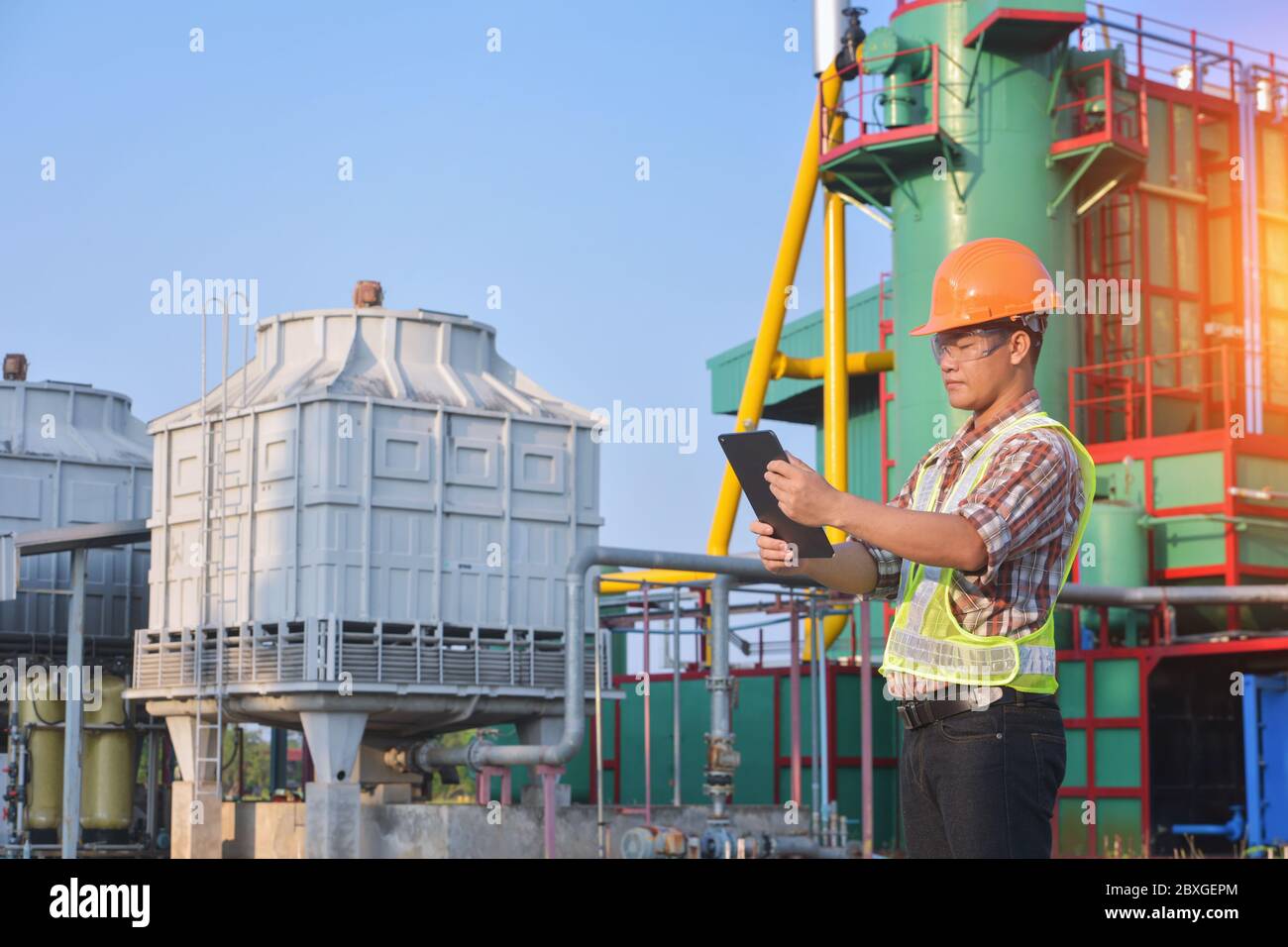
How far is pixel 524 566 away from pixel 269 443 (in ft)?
12.6

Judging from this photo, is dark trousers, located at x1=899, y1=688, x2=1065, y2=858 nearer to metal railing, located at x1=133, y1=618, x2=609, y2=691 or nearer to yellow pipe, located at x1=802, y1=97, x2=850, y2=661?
metal railing, located at x1=133, y1=618, x2=609, y2=691

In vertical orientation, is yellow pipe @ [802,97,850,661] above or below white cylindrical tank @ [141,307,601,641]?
above

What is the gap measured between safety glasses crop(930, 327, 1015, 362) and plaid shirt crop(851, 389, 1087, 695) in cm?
15

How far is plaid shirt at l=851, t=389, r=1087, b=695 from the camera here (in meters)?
3.88

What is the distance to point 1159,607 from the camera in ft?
80.4

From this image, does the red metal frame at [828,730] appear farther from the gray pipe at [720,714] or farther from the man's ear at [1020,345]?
the man's ear at [1020,345]

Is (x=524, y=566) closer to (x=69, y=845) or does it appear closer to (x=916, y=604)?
(x=69, y=845)

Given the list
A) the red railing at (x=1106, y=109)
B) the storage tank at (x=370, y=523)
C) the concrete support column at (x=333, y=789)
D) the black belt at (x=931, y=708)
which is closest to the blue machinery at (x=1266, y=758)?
the red railing at (x=1106, y=109)

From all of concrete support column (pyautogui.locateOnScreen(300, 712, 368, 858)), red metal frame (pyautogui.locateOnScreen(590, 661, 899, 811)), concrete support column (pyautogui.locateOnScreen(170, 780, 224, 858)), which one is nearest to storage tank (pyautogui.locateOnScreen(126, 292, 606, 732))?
concrete support column (pyautogui.locateOnScreen(300, 712, 368, 858))

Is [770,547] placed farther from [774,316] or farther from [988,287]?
[774,316]

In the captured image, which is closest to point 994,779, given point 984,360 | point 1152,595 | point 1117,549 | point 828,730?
point 984,360

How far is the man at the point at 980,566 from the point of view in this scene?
12.6 ft

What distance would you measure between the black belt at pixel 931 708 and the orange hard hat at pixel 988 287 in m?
0.90

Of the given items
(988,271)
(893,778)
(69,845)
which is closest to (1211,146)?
(893,778)
